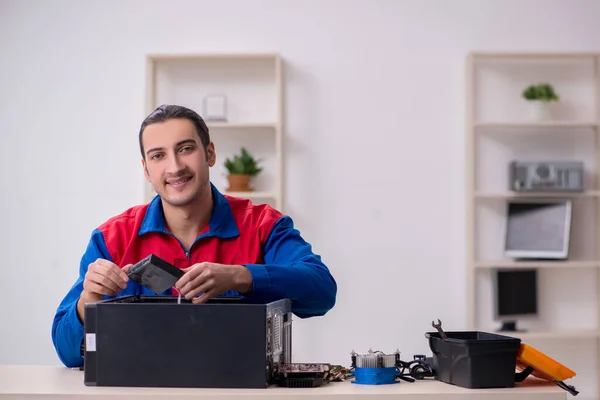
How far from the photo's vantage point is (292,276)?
2088 mm

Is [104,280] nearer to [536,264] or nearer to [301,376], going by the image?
[301,376]

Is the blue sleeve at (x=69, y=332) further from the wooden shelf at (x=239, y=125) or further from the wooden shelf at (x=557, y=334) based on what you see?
the wooden shelf at (x=557, y=334)

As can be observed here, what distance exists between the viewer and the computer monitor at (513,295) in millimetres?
4336

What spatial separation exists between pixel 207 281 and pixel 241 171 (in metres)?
2.51

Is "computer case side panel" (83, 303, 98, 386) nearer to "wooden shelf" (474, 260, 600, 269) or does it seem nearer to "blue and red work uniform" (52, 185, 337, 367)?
"blue and red work uniform" (52, 185, 337, 367)

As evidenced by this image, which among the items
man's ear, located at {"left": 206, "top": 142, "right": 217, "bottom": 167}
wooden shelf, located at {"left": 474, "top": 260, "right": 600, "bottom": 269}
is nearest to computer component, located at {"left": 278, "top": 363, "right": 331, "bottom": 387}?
man's ear, located at {"left": 206, "top": 142, "right": 217, "bottom": 167}

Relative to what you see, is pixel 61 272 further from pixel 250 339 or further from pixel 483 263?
pixel 250 339

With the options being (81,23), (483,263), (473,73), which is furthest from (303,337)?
(81,23)

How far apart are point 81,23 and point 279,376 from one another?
3372mm

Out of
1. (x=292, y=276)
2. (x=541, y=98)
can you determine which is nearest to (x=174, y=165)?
(x=292, y=276)

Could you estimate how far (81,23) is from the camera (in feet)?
14.8

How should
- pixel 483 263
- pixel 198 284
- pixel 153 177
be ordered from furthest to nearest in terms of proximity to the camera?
pixel 483 263, pixel 153 177, pixel 198 284

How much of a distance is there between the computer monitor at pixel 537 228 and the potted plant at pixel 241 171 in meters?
1.44

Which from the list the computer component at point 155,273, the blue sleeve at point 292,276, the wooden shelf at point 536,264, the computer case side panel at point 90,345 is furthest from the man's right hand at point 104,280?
the wooden shelf at point 536,264
